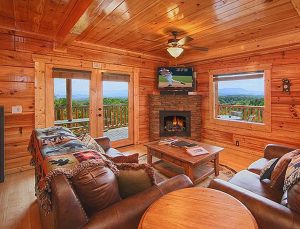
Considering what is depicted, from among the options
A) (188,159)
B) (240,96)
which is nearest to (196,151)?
(188,159)

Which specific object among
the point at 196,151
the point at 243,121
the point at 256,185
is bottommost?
the point at 256,185

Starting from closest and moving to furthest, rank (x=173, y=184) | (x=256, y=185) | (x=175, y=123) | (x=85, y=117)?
(x=173, y=184)
(x=256, y=185)
(x=85, y=117)
(x=175, y=123)

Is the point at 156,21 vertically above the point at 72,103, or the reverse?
the point at 156,21

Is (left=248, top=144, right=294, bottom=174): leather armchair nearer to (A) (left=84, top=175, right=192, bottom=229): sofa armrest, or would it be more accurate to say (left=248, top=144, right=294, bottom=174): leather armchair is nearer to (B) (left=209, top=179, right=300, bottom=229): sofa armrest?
(B) (left=209, top=179, right=300, bottom=229): sofa armrest

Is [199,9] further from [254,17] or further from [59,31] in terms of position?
[59,31]

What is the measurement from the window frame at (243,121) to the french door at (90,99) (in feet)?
6.91

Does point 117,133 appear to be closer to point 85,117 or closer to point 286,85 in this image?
point 85,117

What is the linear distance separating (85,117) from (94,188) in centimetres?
350

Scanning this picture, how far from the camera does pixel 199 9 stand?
2.41 metres

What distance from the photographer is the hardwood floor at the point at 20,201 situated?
197cm

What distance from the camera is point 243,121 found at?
4461 mm

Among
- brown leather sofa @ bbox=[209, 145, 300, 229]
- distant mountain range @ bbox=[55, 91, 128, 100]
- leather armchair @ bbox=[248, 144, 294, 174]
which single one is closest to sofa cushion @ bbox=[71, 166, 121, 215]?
brown leather sofa @ bbox=[209, 145, 300, 229]

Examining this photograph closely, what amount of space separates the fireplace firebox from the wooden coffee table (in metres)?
1.79

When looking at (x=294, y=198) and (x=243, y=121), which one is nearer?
(x=294, y=198)
